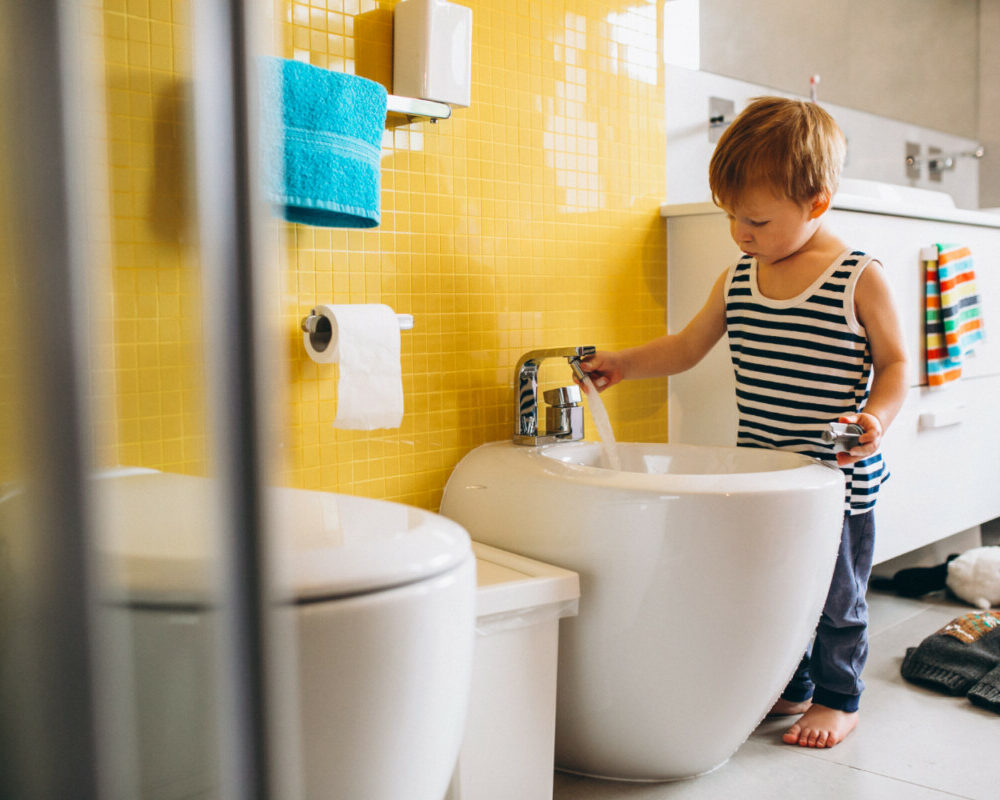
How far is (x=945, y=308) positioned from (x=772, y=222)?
0.58 meters

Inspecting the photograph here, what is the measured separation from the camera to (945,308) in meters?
1.72

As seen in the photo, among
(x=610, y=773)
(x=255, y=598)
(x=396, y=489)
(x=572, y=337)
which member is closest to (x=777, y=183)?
(x=572, y=337)

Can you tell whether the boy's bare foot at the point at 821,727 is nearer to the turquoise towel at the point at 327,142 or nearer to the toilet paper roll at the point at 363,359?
the toilet paper roll at the point at 363,359

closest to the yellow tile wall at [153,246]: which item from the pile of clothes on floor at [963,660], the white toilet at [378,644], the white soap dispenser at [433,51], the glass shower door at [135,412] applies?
the glass shower door at [135,412]

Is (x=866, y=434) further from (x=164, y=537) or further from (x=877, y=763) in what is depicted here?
(x=164, y=537)

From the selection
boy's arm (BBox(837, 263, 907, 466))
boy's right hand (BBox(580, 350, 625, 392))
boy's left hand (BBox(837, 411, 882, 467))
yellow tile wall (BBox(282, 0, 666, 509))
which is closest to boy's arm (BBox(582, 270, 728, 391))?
boy's right hand (BBox(580, 350, 625, 392))

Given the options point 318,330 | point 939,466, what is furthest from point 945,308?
point 318,330

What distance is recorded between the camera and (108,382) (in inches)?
10.1

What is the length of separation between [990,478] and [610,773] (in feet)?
4.05

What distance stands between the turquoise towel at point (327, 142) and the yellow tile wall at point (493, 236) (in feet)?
0.22

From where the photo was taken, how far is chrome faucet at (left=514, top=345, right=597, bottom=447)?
1.39 metres

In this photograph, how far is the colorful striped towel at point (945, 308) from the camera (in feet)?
5.61

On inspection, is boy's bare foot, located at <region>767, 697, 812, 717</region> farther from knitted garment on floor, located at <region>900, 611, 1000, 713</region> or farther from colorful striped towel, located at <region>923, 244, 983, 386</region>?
colorful striped towel, located at <region>923, 244, 983, 386</region>

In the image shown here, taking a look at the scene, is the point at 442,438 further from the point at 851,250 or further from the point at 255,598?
the point at 255,598
